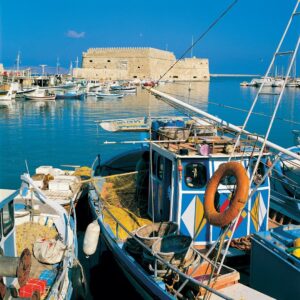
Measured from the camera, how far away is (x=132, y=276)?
8.41m

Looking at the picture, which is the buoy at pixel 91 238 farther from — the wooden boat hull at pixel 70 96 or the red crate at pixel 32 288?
the wooden boat hull at pixel 70 96

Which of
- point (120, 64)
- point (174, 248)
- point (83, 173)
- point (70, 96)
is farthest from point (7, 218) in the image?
point (120, 64)

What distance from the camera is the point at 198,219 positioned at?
30.1 feet

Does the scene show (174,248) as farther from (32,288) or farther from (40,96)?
(40,96)

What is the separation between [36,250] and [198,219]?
3.33 metres

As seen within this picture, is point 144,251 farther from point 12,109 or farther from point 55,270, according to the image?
point 12,109

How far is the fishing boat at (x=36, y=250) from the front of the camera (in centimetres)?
613

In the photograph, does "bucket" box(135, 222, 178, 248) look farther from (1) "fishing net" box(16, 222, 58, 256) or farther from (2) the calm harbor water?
(1) "fishing net" box(16, 222, 58, 256)

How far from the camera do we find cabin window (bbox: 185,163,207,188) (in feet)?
29.9

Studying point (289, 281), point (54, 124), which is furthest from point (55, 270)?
point (54, 124)

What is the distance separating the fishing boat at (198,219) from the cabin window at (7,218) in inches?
83.2

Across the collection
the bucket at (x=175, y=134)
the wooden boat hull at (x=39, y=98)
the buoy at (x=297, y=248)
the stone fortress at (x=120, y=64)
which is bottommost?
the wooden boat hull at (x=39, y=98)

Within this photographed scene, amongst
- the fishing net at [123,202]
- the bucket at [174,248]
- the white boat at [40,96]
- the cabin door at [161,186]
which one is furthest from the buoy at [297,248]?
the white boat at [40,96]

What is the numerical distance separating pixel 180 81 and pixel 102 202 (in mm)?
127659
